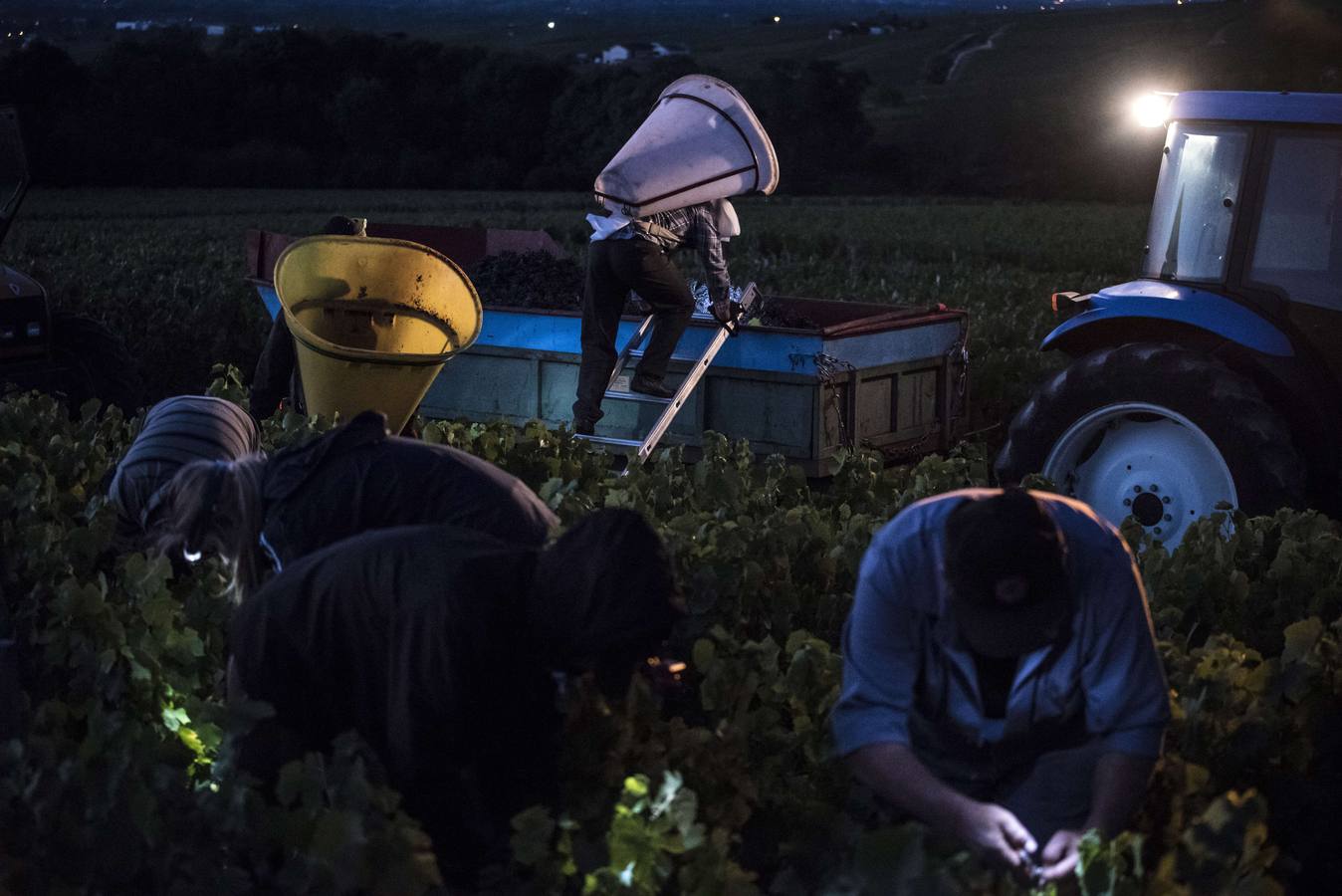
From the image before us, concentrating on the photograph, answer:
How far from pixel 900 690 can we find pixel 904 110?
69.3m

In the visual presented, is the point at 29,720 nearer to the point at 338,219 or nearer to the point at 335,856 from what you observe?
the point at 335,856

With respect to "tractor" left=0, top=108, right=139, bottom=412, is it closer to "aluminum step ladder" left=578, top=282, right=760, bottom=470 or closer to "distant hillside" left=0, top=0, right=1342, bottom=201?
"aluminum step ladder" left=578, top=282, right=760, bottom=470

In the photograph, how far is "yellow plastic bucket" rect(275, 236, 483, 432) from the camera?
6344mm

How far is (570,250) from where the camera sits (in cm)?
2291

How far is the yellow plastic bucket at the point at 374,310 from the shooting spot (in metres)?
6.34

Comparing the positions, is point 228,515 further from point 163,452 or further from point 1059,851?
point 1059,851

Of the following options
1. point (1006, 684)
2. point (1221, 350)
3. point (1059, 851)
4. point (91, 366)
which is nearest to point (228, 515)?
point (1006, 684)

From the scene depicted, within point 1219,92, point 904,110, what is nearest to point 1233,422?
point 1219,92

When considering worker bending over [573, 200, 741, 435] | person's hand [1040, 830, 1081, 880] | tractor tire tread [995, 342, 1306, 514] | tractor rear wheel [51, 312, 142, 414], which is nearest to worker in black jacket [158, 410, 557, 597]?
person's hand [1040, 830, 1081, 880]

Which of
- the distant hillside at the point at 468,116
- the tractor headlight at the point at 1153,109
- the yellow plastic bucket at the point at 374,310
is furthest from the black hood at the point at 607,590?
the distant hillside at the point at 468,116

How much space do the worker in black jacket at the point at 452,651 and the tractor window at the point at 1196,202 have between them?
4.01 meters

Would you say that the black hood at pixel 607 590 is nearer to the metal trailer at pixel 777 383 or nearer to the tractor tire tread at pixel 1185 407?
the tractor tire tread at pixel 1185 407

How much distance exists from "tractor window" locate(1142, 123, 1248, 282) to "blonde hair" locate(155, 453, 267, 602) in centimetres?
406

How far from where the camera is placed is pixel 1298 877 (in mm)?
3725
